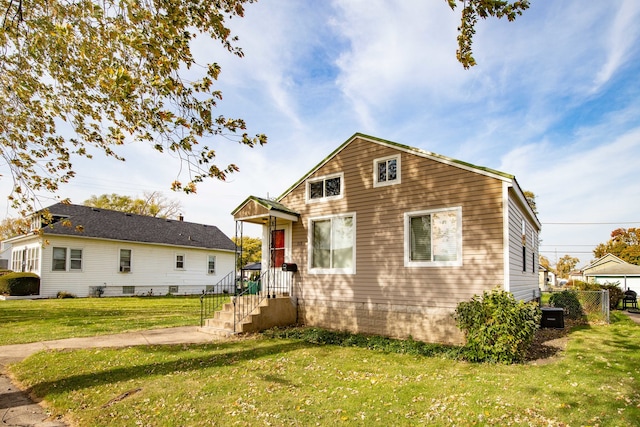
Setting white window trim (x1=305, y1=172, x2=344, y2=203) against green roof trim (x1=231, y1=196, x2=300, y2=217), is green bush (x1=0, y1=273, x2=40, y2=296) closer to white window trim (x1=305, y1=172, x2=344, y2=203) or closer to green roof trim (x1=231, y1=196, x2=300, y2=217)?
green roof trim (x1=231, y1=196, x2=300, y2=217)

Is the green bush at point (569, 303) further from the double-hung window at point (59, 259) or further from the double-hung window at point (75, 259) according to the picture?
the double-hung window at point (59, 259)

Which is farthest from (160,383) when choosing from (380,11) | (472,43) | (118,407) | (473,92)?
(473,92)

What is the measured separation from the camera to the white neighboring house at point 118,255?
21531mm

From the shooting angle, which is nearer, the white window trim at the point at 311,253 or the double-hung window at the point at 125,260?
the white window trim at the point at 311,253

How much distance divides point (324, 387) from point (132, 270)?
22.7 m

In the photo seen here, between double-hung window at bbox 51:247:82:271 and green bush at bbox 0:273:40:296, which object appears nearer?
green bush at bbox 0:273:40:296

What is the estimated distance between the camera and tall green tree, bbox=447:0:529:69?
4273 mm

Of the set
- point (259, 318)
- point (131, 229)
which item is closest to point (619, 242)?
point (259, 318)

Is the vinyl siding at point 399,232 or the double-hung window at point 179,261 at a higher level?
the vinyl siding at point 399,232

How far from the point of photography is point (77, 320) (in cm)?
1260

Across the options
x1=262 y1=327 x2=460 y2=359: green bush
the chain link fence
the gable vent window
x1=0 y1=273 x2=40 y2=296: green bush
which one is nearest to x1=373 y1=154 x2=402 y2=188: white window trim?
the gable vent window

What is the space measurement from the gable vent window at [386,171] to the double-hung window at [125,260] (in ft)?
66.9

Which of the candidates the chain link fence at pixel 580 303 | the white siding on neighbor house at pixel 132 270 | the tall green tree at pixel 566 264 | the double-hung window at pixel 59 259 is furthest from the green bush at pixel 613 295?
the tall green tree at pixel 566 264

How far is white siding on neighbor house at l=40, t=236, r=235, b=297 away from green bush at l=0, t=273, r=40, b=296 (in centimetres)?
48
